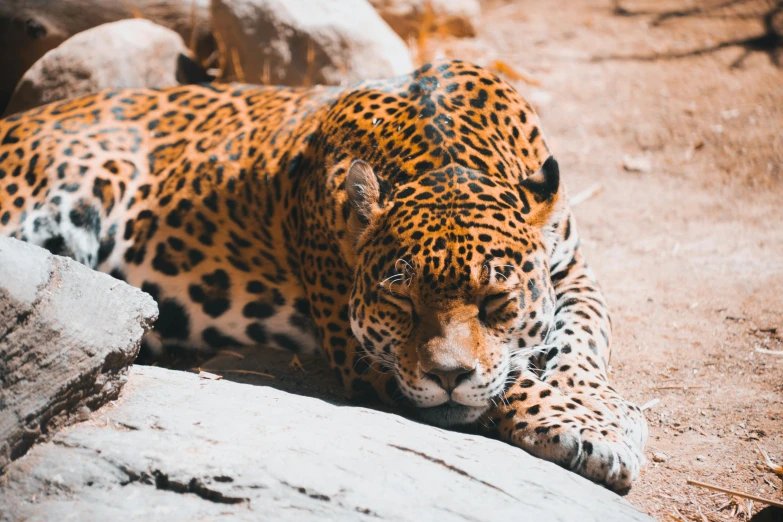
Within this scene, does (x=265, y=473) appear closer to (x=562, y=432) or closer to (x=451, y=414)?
(x=451, y=414)

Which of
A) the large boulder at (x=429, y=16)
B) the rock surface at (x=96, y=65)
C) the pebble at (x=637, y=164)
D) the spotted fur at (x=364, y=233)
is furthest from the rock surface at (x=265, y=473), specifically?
the large boulder at (x=429, y=16)

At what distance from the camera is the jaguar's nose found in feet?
16.9

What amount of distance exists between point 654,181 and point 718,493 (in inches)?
250

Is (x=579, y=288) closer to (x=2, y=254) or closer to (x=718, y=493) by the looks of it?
(x=718, y=493)

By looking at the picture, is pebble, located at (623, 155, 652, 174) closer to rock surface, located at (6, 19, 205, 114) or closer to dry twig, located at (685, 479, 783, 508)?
rock surface, located at (6, 19, 205, 114)

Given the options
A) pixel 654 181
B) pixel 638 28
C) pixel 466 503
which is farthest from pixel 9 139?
pixel 638 28

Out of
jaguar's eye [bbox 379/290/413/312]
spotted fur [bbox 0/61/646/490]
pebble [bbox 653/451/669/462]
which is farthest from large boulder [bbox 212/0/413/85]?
pebble [bbox 653/451/669/462]

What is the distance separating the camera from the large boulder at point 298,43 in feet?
34.1

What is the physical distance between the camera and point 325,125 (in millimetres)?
6828

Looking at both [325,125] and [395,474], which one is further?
[325,125]

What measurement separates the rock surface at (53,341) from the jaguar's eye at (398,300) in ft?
4.98

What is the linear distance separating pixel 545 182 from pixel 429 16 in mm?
8751

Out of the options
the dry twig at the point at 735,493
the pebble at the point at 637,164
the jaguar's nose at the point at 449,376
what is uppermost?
the jaguar's nose at the point at 449,376

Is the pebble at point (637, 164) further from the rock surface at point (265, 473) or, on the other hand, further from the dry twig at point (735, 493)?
the rock surface at point (265, 473)
